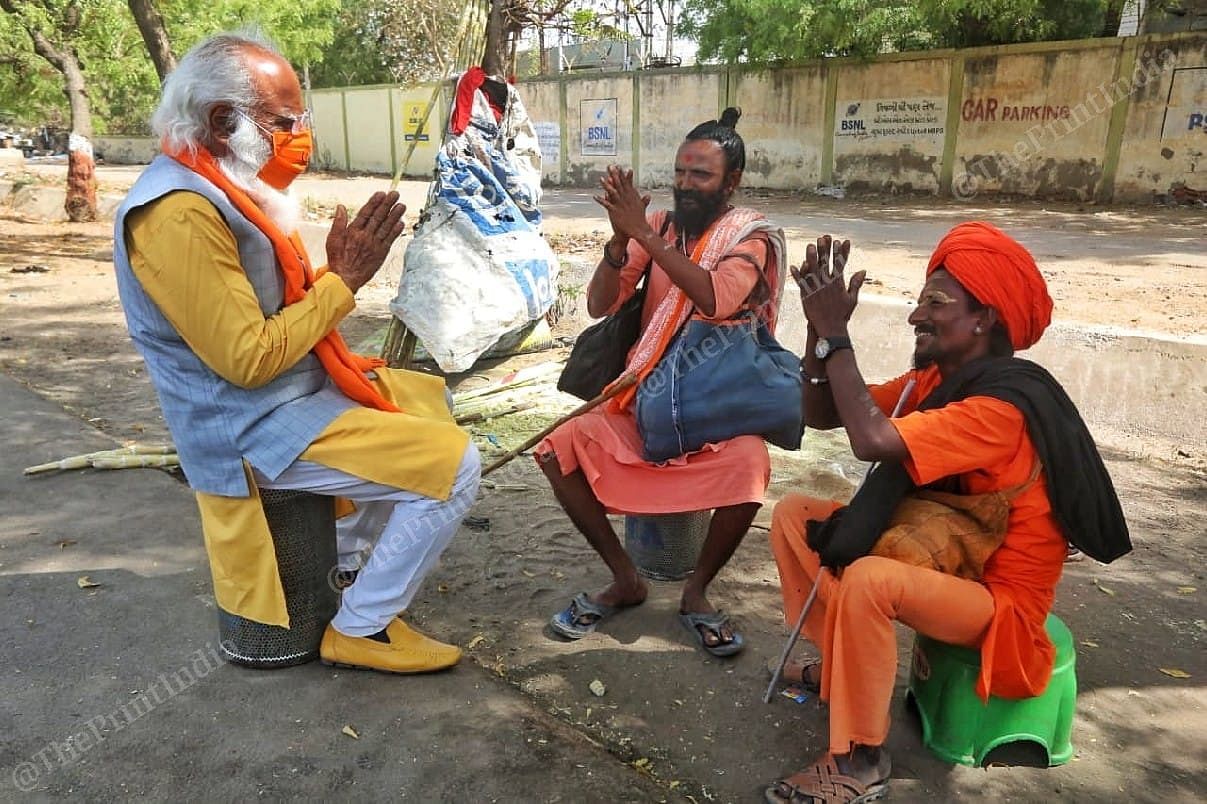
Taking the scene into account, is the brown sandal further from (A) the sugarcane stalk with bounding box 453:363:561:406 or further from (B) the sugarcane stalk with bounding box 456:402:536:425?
(A) the sugarcane stalk with bounding box 453:363:561:406

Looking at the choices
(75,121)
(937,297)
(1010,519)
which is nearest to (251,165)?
(937,297)

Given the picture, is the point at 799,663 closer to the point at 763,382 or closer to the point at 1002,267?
the point at 763,382

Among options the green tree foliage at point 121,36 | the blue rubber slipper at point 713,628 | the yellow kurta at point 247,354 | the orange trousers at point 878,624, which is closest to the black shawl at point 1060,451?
the orange trousers at point 878,624

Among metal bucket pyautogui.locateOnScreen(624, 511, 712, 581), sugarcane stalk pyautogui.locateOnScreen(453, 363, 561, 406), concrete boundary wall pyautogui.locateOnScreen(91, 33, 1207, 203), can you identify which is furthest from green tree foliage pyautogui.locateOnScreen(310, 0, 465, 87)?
metal bucket pyautogui.locateOnScreen(624, 511, 712, 581)

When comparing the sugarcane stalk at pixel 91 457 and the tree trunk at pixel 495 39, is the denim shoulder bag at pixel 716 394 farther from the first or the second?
the tree trunk at pixel 495 39

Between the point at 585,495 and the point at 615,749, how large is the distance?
0.91 meters

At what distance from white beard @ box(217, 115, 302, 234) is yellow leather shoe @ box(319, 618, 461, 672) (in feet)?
4.21

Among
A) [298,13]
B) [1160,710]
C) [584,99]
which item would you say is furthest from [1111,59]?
[1160,710]

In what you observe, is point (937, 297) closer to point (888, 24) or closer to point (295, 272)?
point (295, 272)

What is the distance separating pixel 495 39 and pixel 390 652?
4725mm

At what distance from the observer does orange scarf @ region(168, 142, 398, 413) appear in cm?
243

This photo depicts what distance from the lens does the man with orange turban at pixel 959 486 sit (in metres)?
2.14

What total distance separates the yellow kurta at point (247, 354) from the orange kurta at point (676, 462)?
54cm

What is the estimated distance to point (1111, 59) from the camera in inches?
541
